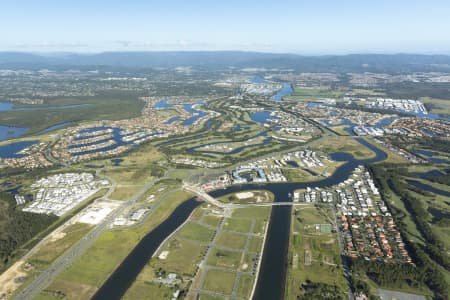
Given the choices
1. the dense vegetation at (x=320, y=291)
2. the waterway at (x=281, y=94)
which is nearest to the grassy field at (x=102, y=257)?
the dense vegetation at (x=320, y=291)

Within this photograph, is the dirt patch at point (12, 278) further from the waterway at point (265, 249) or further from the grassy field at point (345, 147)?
the grassy field at point (345, 147)

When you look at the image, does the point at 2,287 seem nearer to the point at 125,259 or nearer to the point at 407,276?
the point at 125,259

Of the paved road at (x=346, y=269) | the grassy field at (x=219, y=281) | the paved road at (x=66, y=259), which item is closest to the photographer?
the paved road at (x=346, y=269)

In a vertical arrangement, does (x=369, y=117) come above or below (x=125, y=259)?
above

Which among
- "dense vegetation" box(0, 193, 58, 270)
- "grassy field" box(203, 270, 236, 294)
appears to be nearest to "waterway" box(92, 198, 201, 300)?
"grassy field" box(203, 270, 236, 294)

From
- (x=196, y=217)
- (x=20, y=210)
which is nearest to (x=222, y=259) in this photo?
(x=196, y=217)

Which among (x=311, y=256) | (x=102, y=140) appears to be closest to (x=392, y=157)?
(x=311, y=256)

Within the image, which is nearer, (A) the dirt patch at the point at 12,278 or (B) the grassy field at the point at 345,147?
(A) the dirt patch at the point at 12,278
